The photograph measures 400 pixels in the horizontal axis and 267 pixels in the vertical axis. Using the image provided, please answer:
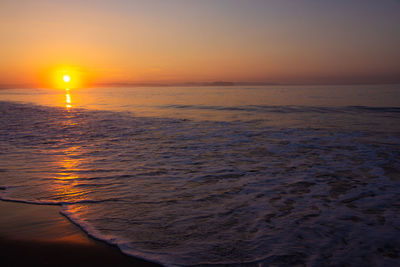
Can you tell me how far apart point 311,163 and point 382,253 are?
4.25 meters

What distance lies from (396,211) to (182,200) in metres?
3.38

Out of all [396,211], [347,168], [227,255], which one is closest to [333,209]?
[396,211]

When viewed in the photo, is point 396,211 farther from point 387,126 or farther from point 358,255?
point 387,126

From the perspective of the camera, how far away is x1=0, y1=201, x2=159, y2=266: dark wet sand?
3146 mm

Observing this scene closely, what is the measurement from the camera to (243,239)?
3654 millimetres

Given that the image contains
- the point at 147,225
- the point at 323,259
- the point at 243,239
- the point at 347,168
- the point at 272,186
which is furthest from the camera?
the point at 347,168

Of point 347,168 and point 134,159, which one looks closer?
point 347,168

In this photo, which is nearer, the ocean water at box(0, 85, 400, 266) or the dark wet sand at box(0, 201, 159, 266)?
the dark wet sand at box(0, 201, 159, 266)

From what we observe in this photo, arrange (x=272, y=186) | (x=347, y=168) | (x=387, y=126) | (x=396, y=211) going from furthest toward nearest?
(x=387, y=126) → (x=347, y=168) → (x=272, y=186) → (x=396, y=211)

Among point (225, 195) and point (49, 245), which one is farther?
point (225, 195)

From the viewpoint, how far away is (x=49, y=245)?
3441 millimetres

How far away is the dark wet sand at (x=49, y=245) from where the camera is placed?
10.3ft

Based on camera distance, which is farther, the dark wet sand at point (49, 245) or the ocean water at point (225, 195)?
the ocean water at point (225, 195)

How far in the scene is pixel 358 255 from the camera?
333cm
